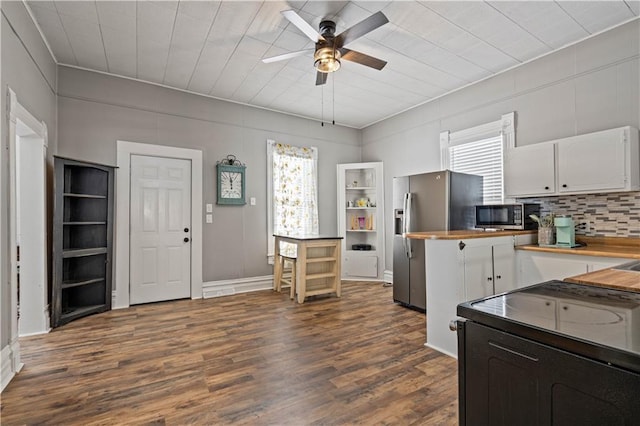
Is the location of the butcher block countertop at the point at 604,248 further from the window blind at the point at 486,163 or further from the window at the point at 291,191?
the window at the point at 291,191

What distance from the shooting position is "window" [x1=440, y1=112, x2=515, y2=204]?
3867 mm

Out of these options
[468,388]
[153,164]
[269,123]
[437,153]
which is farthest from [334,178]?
[468,388]

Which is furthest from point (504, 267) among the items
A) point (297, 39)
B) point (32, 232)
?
point (32, 232)

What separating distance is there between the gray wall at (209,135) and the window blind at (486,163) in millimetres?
2351

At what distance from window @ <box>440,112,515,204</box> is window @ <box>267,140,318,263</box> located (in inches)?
89.5

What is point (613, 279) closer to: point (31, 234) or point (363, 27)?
point (363, 27)

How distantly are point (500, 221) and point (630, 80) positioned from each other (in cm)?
168

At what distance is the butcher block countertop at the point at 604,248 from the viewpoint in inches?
102

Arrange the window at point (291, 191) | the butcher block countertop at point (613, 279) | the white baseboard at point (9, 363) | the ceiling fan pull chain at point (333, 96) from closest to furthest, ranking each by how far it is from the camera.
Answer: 1. the butcher block countertop at point (613, 279)
2. the white baseboard at point (9, 363)
3. the ceiling fan pull chain at point (333, 96)
4. the window at point (291, 191)

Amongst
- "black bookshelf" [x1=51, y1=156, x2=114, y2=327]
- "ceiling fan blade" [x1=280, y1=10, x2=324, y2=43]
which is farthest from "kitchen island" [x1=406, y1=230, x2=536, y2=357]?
"black bookshelf" [x1=51, y1=156, x2=114, y2=327]

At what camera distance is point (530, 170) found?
339 centimetres

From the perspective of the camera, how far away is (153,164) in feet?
14.0

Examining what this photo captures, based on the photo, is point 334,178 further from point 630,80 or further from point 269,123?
point 630,80

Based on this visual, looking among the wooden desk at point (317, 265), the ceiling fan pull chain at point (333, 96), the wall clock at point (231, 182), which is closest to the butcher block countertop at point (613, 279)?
the wooden desk at point (317, 265)
